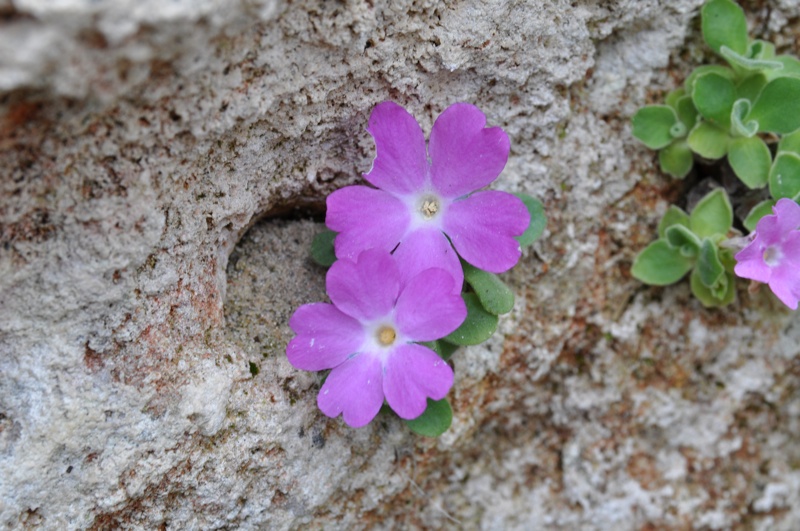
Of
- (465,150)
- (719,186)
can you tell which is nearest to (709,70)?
(719,186)

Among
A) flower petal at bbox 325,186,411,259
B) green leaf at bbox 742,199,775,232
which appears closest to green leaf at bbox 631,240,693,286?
green leaf at bbox 742,199,775,232

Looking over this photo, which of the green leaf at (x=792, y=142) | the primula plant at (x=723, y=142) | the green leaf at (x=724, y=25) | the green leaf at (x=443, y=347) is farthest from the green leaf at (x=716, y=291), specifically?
the green leaf at (x=443, y=347)

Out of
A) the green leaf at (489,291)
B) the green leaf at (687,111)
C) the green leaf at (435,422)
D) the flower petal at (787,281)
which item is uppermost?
the green leaf at (687,111)

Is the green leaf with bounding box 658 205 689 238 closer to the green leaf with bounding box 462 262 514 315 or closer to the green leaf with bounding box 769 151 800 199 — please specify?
the green leaf with bounding box 769 151 800 199

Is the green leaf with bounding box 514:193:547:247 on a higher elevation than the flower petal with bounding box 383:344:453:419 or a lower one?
higher

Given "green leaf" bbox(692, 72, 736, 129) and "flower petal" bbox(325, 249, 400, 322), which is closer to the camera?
"flower petal" bbox(325, 249, 400, 322)

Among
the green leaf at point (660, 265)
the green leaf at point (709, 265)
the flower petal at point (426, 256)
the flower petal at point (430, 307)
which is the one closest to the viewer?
the flower petal at point (430, 307)

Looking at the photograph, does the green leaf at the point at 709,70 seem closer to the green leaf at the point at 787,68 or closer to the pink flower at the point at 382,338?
the green leaf at the point at 787,68
